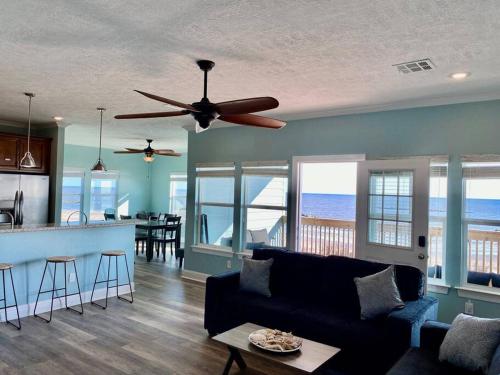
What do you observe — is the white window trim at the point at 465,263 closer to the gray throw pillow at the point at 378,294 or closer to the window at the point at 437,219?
the window at the point at 437,219

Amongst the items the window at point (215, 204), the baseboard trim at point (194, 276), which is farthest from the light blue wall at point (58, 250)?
the window at point (215, 204)

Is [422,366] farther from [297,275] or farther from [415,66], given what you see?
[415,66]

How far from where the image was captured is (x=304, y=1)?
7.29 ft

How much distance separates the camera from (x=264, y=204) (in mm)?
5938

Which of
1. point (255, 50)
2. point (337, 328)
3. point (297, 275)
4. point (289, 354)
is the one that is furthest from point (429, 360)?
point (255, 50)

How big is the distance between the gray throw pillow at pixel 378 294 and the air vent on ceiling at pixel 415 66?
6.04 feet

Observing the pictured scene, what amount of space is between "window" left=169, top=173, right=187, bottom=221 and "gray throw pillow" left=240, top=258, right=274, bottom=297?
6998mm

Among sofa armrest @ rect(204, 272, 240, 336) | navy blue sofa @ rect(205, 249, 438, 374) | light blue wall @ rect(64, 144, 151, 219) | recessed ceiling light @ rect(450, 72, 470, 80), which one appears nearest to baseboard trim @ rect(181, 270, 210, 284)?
navy blue sofa @ rect(205, 249, 438, 374)

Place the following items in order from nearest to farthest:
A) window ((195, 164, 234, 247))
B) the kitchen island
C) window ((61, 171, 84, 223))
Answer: the kitchen island
window ((195, 164, 234, 247))
window ((61, 171, 84, 223))

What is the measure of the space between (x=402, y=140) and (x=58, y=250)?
4598 millimetres

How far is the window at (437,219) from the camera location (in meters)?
4.39

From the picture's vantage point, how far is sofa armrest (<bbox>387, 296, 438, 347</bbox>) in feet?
9.73

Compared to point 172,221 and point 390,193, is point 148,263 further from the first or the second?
point 390,193

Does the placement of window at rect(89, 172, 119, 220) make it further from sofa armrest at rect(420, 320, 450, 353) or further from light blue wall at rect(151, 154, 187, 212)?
sofa armrest at rect(420, 320, 450, 353)
